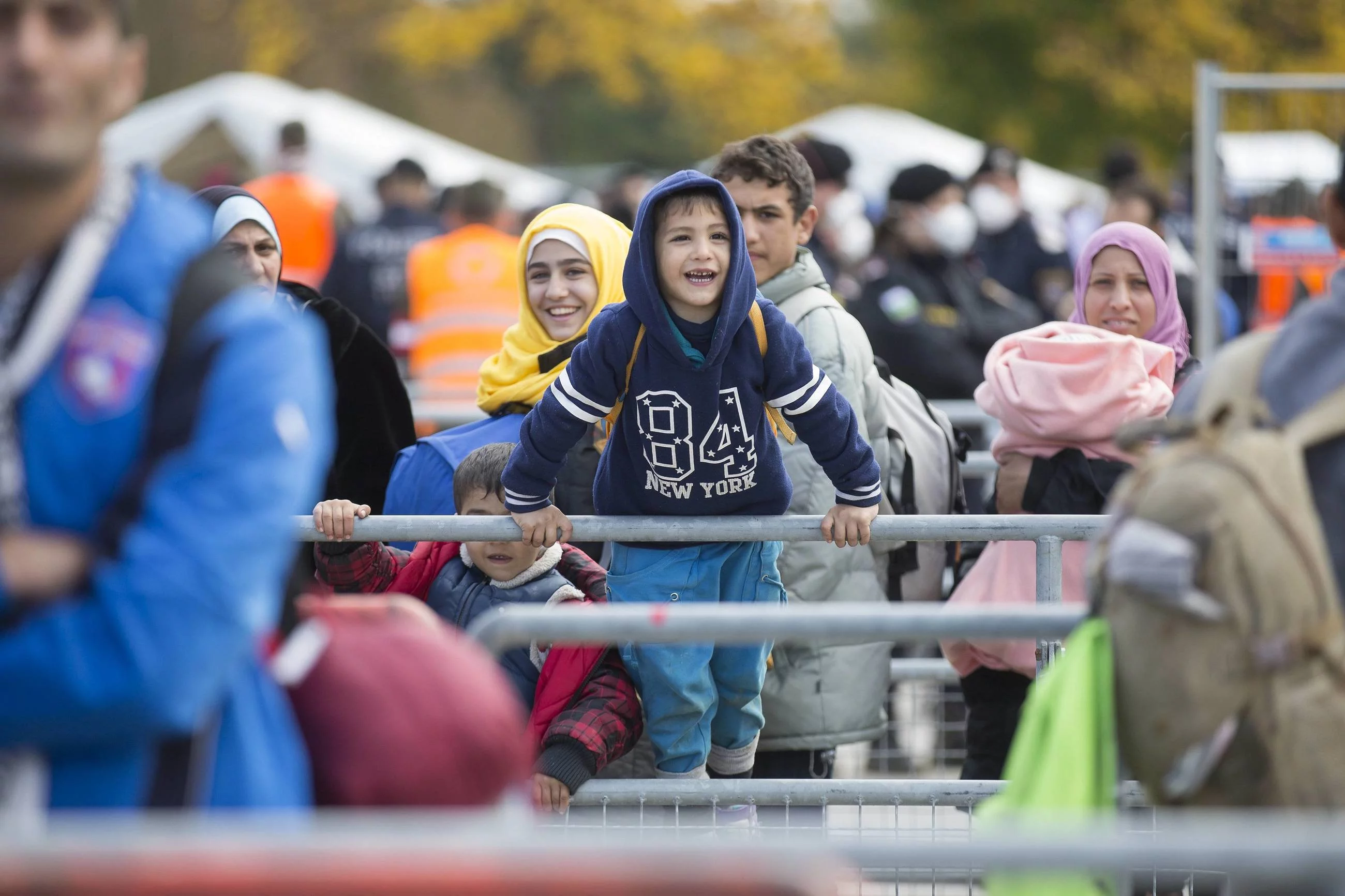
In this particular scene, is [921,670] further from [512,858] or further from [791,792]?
[512,858]

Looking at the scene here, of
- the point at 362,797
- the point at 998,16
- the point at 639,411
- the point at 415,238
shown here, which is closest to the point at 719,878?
the point at 362,797

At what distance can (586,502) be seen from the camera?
5.41 metres

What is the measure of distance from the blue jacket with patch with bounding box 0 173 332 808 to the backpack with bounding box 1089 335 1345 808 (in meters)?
1.33

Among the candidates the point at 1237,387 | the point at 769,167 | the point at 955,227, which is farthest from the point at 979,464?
the point at 955,227

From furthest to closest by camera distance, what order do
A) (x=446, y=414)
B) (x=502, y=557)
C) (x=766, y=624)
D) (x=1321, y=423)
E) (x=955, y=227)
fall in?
(x=955, y=227), (x=446, y=414), (x=502, y=557), (x=766, y=624), (x=1321, y=423)

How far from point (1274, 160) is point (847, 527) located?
13.0 metres

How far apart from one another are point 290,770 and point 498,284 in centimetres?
755

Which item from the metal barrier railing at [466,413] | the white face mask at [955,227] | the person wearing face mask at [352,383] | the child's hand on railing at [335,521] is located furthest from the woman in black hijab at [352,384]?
the white face mask at [955,227]

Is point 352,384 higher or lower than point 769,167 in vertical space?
lower

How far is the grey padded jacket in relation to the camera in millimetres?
5262

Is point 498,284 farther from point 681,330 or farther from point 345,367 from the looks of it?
point 681,330

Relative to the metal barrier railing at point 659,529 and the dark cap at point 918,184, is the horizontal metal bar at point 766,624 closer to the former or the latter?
the metal barrier railing at point 659,529

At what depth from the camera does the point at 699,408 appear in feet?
15.1

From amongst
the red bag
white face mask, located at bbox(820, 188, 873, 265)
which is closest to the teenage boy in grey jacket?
the red bag
